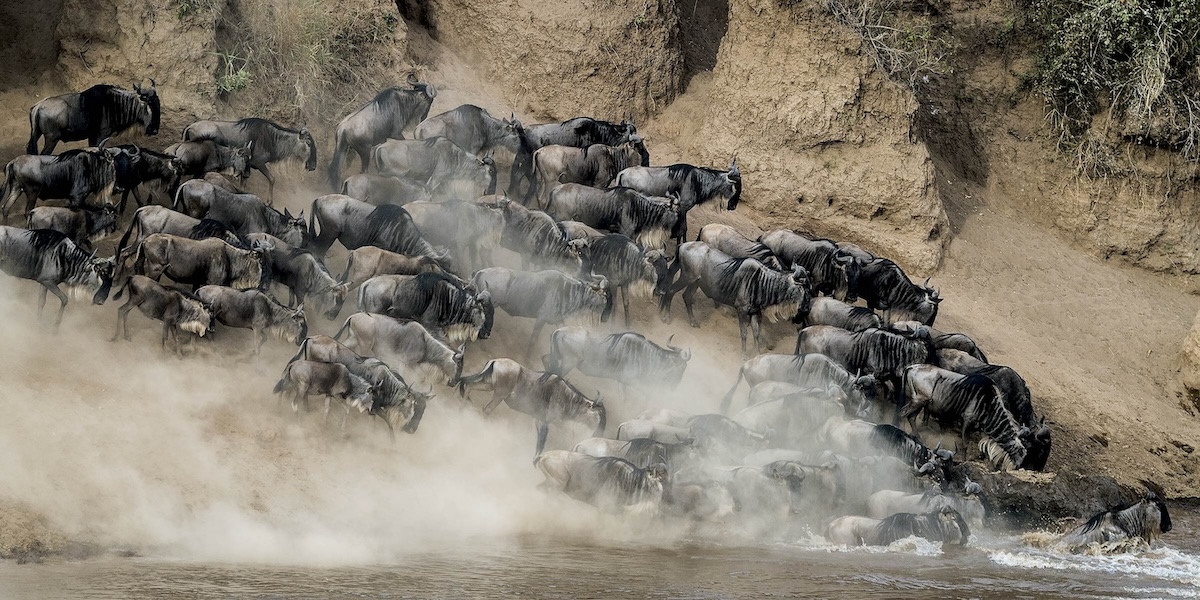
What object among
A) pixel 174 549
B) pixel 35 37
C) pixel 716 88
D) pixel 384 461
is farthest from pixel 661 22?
pixel 174 549

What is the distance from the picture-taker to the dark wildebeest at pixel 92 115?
12.3 metres

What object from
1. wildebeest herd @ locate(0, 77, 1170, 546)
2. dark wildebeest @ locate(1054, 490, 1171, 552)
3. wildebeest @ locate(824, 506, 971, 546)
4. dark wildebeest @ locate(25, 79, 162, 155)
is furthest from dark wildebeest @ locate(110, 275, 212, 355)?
dark wildebeest @ locate(1054, 490, 1171, 552)

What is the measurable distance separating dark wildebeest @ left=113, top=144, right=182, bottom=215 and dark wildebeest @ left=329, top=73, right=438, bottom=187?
1.75 metres

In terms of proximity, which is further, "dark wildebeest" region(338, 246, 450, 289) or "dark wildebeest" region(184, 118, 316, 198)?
"dark wildebeest" region(184, 118, 316, 198)

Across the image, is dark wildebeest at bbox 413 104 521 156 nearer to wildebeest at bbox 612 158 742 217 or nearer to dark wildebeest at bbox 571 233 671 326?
wildebeest at bbox 612 158 742 217

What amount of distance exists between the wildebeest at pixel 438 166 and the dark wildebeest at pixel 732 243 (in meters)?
2.38

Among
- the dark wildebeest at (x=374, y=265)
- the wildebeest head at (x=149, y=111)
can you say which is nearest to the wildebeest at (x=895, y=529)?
the dark wildebeest at (x=374, y=265)

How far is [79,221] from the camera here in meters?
11.2

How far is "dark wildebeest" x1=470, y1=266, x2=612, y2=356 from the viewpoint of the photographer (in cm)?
1184

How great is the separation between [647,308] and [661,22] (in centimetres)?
508

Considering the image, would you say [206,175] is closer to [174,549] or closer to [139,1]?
[139,1]

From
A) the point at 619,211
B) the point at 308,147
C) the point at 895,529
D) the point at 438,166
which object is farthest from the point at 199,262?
the point at 895,529

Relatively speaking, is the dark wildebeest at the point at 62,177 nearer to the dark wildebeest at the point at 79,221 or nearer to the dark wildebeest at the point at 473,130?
the dark wildebeest at the point at 79,221

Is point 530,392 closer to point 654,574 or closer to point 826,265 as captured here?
point 654,574
